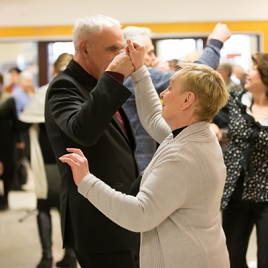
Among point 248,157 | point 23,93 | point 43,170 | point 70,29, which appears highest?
point 70,29

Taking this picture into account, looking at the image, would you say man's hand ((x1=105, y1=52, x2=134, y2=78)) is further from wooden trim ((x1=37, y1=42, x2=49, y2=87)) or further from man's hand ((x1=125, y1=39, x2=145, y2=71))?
wooden trim ((x1=37, y1=42, x2=49, y2=87))

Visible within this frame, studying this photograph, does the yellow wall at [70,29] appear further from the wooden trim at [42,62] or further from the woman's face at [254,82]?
the woman's face at [254,82]

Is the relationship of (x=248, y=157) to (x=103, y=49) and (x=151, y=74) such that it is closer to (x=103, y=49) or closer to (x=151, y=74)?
(x=151, y=74)

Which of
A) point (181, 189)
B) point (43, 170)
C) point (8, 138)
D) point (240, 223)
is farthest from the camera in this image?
point (8, 138)

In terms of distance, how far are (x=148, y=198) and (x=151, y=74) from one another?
1.18 metres

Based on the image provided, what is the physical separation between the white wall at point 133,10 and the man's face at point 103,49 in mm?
7655

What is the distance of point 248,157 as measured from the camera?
3.00m

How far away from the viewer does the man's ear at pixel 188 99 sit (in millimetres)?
1617

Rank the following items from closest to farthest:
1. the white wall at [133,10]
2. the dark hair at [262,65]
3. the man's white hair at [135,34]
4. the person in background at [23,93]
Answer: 1. the man's white hair at [135,34]
2. the dark hair at [262,65]
3. the person in background at [23,93]
4. the white wall at [133,10]

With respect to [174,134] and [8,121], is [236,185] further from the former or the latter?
[8,121]

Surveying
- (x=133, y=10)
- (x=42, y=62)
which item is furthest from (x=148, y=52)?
(x=42, y=62)

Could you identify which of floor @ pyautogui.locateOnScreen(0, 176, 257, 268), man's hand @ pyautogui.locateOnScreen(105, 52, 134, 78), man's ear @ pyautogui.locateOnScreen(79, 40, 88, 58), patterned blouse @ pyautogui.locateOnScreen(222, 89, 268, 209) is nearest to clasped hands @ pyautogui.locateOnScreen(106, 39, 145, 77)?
man's hand @ pyautogui.locateOnScreen(105, 52, 134, 78)

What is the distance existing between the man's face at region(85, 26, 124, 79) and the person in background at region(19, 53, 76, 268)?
1.70 m

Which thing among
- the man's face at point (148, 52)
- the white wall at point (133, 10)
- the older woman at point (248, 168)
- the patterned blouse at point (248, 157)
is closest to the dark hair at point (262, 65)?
the older woman at point (248, 168)
